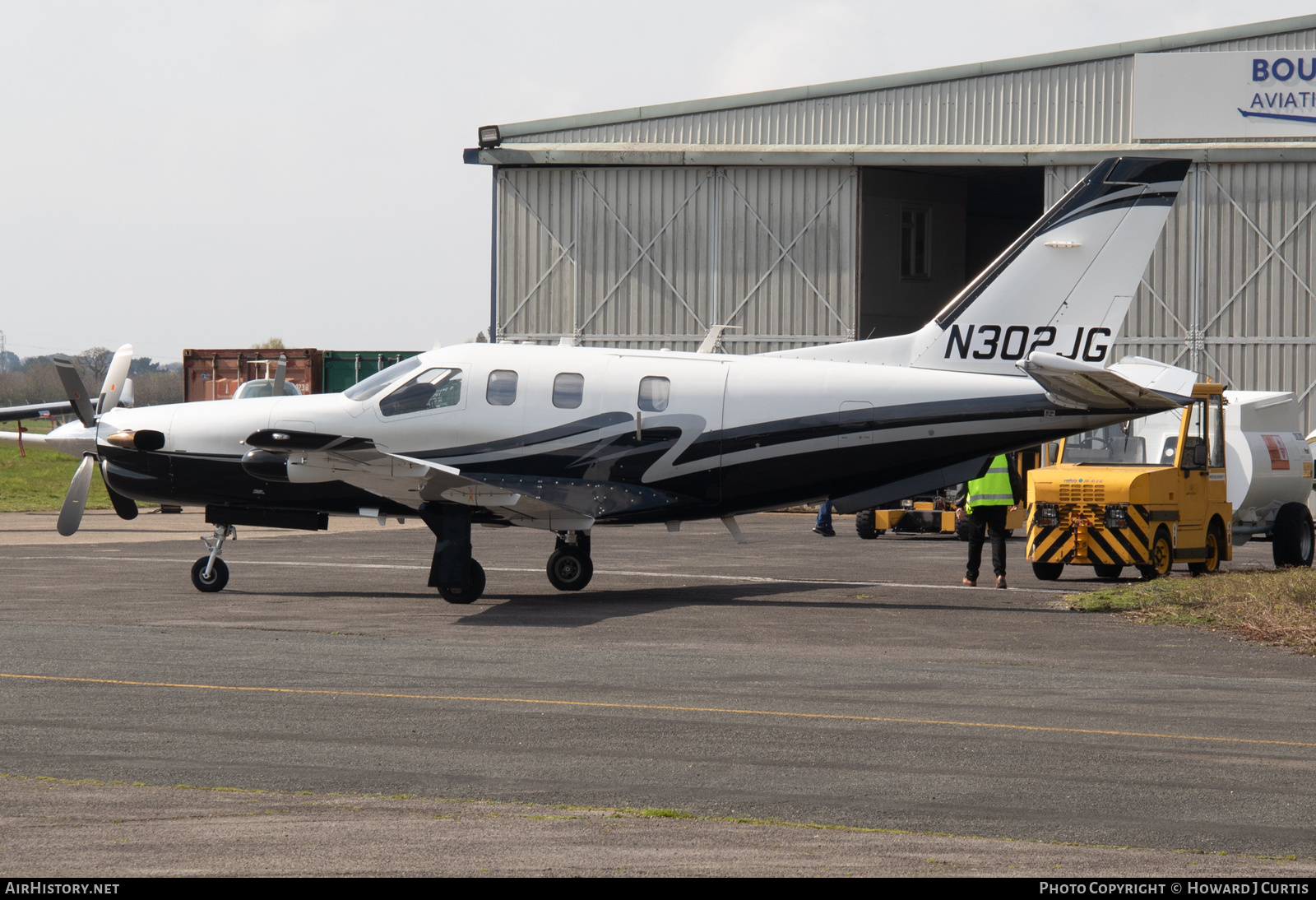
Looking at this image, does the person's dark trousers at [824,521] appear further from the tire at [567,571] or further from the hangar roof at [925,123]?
the hangar roof at [925,123]

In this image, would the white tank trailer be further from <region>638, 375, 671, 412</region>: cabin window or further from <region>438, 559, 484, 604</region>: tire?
<region>438, 559, 484, 604</region>: tire

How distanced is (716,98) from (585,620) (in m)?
25.4

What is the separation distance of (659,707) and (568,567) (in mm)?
7976

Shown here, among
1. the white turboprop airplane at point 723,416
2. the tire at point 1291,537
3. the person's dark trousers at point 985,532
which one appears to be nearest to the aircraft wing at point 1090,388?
the white turboprop airplane at point 723,416

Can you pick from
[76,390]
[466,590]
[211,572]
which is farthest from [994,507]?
[76,390]

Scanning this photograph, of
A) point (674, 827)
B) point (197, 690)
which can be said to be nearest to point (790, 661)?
point (197, 690)

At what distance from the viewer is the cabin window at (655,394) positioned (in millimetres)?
16438

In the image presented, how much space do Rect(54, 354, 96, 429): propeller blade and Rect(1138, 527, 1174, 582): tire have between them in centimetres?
1426

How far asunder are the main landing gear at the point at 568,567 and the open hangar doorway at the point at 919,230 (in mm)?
19966

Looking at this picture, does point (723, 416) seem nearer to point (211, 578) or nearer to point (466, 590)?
point (466, 590)

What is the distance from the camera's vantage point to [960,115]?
35969 millimetres

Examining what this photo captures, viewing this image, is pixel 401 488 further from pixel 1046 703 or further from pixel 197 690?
pixel 1046 703

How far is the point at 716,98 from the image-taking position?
3738 centimetres

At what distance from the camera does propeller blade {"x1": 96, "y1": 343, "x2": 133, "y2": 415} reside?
64.5 ft
